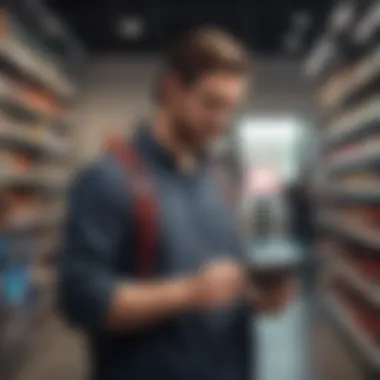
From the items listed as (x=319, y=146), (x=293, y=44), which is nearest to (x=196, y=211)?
(x=319, y=146)

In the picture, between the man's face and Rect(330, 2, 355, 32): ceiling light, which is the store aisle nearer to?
Rect(330, 2, 355, 32): ceiling light

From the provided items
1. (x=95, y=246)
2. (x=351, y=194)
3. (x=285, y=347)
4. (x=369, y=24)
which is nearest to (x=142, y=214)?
(x=95, y=246)

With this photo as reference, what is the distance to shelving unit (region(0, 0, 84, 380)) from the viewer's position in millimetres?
4098

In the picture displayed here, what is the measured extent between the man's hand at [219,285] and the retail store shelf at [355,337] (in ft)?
9.41

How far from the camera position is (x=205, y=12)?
823 centimetres

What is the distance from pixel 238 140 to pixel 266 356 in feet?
15.3

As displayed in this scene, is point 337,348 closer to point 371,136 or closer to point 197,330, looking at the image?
point 371,136

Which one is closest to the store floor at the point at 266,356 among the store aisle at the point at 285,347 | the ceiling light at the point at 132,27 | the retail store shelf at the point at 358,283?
the store aisle at the point at 285,347

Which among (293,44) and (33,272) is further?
(293,44)

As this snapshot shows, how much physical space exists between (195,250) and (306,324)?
4914mm

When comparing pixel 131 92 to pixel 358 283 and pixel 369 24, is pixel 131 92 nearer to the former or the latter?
pixel 358 283

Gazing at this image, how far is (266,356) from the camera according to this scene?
180 inches

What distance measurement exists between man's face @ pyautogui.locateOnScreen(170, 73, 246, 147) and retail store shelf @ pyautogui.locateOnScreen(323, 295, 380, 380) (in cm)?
290

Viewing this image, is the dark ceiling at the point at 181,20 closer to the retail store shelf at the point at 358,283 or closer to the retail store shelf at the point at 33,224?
the retail store shelf at the point at 33,224
